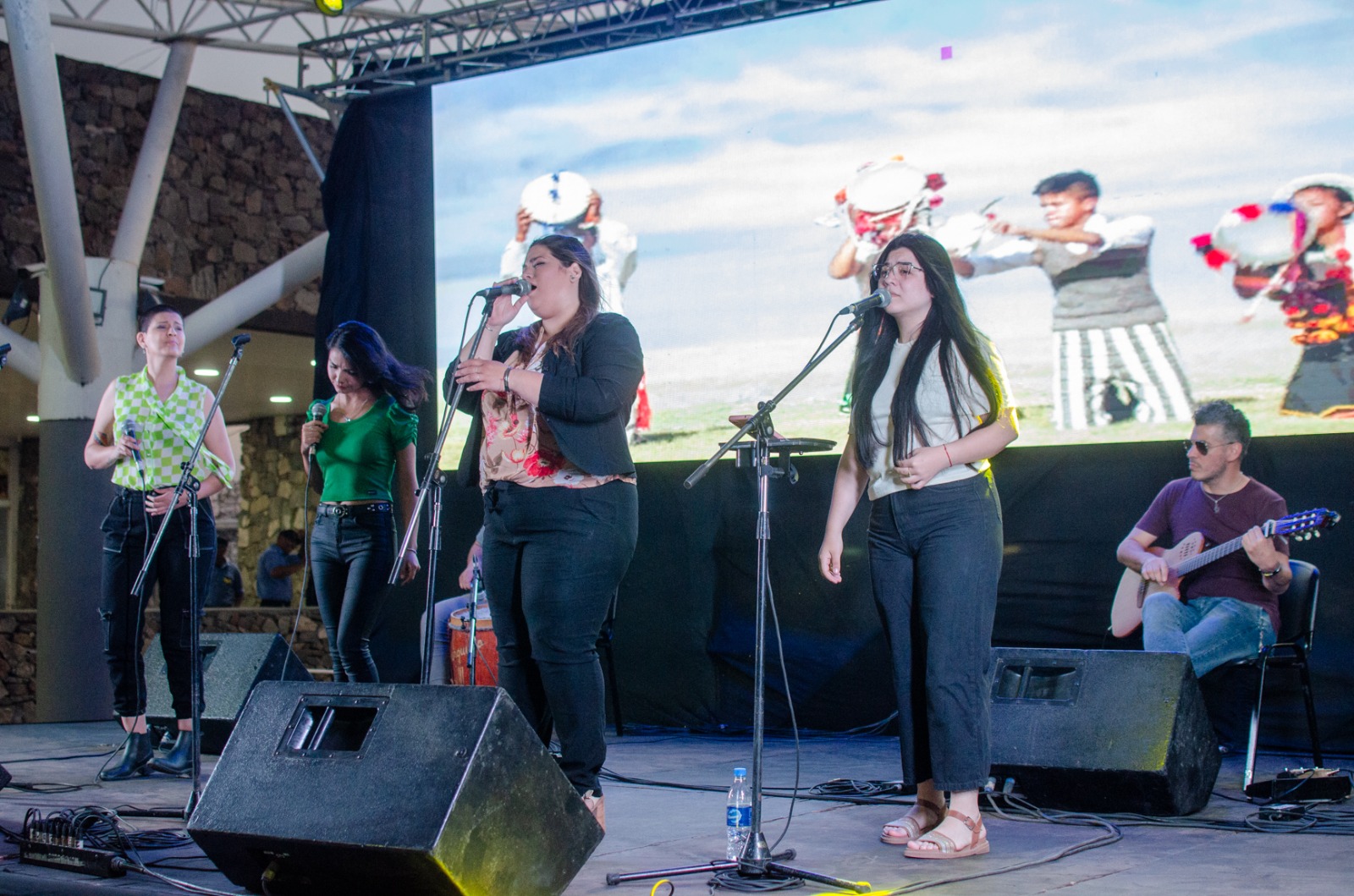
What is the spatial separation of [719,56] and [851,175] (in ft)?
3.09

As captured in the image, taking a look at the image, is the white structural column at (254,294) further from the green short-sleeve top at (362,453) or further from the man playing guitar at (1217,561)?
the man playing guitar at (1217,561)

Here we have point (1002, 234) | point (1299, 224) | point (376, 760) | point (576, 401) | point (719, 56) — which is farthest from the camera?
A: point (719, 56)

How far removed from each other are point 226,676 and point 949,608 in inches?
122

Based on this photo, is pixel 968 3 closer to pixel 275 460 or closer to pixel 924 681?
pixel 924 681

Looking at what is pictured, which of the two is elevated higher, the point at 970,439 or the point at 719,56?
the point at 719,56

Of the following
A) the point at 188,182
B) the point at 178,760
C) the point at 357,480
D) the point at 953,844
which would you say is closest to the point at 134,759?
the point at 178,760

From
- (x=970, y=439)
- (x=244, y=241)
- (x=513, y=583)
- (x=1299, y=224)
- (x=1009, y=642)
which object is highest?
(x=244, y=241)

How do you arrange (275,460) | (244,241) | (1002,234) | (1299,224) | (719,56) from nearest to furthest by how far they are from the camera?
(1299,224) < (1002,234) < (719,56) < (244,241) < (275,460)

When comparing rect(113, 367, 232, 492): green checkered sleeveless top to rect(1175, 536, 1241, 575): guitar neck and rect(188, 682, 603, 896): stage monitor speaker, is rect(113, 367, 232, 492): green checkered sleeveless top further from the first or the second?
rect(1175, 536, 1241, 575): guitar neck

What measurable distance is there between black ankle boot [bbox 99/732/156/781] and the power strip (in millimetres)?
1350

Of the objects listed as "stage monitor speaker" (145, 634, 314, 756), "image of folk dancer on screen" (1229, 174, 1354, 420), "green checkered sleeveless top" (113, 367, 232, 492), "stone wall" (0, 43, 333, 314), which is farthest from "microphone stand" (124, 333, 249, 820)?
"stone wall" (0, 43, 333, 314)

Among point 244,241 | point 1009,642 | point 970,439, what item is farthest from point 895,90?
point 244,241

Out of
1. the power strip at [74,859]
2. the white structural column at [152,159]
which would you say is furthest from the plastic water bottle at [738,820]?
the white structural column at [152,159]

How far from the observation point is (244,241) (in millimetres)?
9938
